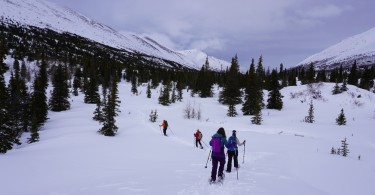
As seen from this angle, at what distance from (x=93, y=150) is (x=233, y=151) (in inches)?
399

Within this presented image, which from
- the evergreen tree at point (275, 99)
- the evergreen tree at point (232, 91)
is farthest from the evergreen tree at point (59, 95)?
the evergreen tree at point (275, 99)

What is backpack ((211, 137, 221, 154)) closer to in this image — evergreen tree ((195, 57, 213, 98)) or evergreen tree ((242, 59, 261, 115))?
evergreen tree ((242, 59, 261, 115))

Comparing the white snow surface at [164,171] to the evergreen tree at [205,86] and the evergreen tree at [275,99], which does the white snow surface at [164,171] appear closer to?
the evergreen tree at [275,99]

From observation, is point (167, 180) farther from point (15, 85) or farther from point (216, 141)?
point (15, 85)

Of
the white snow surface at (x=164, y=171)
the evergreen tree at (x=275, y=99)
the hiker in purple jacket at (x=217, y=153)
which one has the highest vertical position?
the evergreen tree at (x=275, y=99)

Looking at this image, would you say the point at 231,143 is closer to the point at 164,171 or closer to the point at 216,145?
the point at 216,145

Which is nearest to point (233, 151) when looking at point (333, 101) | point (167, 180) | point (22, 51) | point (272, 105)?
point (167, 180)

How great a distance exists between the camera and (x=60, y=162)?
12062mm

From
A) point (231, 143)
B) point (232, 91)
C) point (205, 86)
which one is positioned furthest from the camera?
point (205, 86)

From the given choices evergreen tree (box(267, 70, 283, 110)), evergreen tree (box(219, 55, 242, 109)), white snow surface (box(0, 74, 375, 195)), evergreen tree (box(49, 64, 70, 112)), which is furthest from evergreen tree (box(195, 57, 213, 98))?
white snow surface (box(0, 74, 375, 195))

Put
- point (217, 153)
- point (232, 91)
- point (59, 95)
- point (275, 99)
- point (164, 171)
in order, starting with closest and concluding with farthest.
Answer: point (217, 153) → point (164, 171) → point (59, 95) → point (275, 99) → point (232, 91)

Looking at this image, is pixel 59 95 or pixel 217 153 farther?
pixel 59 95

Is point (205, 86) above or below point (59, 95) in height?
above

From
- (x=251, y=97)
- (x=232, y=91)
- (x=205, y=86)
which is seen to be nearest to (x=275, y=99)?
(x=251, y=97)
